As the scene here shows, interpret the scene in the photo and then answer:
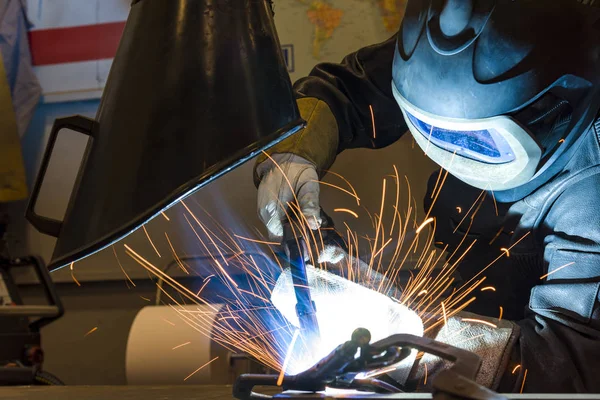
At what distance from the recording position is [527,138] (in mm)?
999

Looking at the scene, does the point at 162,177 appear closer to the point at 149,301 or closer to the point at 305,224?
the point at 305,224

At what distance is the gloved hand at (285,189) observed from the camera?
1.18m

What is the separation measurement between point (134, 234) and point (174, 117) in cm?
149

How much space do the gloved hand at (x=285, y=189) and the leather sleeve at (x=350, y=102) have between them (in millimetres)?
80

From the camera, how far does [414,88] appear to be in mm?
1081

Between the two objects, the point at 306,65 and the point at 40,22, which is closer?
the point at 306,65

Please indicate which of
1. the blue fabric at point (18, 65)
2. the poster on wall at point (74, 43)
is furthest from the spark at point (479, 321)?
the blue fabric at point (18, 65)

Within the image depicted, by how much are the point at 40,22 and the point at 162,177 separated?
6.14ft

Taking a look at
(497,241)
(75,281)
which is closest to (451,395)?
(497,241)

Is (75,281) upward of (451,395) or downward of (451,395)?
downward

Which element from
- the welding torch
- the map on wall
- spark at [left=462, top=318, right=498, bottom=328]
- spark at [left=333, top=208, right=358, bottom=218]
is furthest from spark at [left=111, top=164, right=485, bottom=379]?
the map on wall

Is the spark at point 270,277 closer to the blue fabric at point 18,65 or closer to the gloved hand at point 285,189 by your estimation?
the gloved hand at point 285,189

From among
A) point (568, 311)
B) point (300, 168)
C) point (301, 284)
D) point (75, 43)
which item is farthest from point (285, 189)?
point (75, 43)

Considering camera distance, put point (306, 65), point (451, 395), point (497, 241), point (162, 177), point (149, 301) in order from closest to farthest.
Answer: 1. point (451, 395)
2. point (162, 177)
3. point (497, 241)
4. point (306, 65)
5. point (149, 301)
